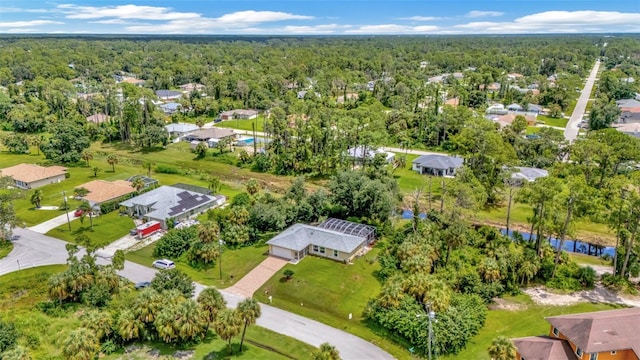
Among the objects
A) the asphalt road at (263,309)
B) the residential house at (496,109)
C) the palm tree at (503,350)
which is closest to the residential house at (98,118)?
the asphalt road at (263,309)

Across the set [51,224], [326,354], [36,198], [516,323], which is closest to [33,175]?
[36,198]

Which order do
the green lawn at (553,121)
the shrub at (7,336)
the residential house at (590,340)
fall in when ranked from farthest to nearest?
the green lawn at (553,121), the shrub at (7,336), the residential house at (590,340)

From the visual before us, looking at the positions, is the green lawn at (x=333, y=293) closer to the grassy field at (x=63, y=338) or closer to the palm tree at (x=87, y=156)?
the grassy field at (x=63, y=338)

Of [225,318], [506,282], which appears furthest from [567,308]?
[225,318]

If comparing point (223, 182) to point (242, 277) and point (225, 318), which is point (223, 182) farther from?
point (225, 318)

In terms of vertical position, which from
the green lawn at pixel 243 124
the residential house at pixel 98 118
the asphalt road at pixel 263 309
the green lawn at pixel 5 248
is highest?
the residential house at pixel 98 118
